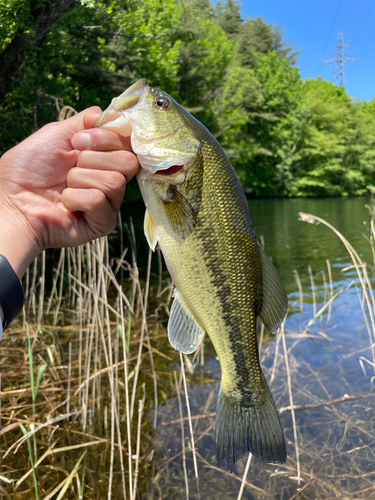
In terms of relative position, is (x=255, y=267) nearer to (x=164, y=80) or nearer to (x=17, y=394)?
(x=17, y=394)

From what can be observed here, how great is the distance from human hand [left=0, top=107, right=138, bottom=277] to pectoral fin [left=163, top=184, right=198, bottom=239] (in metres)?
0.30

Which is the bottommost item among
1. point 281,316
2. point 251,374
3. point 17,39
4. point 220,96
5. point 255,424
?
point 255,424

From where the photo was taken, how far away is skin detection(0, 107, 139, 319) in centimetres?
190

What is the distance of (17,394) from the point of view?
15.4 ft

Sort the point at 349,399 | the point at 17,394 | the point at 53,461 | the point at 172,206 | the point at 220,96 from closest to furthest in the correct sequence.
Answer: the point at 172,206, the point at 53,461, the point at 17,394, the point at 349,399, the point at 220,96

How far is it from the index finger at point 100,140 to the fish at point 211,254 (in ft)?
0.13

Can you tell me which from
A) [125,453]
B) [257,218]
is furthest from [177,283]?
[257,218]

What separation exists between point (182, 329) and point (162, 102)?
1.03 metres

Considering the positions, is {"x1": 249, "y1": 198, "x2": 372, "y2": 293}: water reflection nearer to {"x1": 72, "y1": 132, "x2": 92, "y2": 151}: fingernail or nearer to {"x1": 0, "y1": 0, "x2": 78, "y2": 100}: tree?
{"x1": 0, "y1": 0, "x2": 78, "y2": 100}: tree

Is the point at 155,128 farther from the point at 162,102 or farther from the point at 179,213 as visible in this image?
the point at 179,213

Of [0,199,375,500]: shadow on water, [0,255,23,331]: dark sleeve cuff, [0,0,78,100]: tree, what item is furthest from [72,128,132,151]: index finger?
[0,0,78,100]: tree

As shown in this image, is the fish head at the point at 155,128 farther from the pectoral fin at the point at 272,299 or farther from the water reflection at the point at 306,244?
the water reflection at the point at 306,244

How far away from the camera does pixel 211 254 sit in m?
1.77

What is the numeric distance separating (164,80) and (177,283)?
2518 cm
